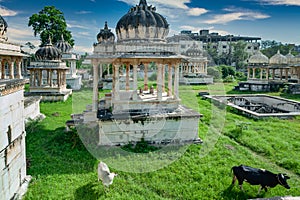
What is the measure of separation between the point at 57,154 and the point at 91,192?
275cm

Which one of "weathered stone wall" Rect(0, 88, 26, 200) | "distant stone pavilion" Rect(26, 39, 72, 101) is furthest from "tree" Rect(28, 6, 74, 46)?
"weathered stone wall" Rect(0, 88, 26, 200)

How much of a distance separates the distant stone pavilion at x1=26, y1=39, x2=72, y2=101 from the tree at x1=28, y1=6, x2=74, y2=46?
35.9 feet

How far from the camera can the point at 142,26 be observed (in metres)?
10.3

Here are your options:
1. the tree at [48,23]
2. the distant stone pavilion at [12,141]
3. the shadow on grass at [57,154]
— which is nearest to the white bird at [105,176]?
the shadow on grass at [57,154]

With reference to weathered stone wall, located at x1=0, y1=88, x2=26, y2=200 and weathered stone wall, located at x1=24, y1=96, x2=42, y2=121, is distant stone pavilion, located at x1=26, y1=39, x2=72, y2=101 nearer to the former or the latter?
weathered stone wall, located at x1=24, y1=96, x2=42, y2=121

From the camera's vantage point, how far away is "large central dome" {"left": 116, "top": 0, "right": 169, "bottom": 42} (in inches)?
406

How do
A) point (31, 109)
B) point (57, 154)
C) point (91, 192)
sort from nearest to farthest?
point (91, 192), point (57, 154), point (31, 109)

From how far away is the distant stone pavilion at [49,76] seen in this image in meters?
18.5

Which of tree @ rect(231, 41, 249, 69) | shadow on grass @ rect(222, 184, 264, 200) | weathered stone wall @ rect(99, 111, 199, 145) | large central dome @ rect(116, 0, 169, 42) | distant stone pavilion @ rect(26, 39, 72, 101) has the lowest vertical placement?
shadow on grass @ rect(222, 184, 264, 200)

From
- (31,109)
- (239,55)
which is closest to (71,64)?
(31,109)

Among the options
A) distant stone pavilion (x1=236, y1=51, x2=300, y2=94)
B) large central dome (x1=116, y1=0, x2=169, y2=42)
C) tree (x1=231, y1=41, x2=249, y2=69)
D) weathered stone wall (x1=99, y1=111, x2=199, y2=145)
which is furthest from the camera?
tree (x1=231, y1=41, x2=249, y2=69)

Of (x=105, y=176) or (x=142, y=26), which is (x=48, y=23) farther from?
(x=105, y=176)

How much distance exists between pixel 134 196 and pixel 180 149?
319 centimetres

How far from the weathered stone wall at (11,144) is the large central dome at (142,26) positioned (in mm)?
5175
